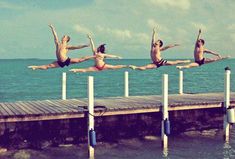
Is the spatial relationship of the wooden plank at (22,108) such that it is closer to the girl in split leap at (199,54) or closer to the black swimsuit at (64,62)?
the black swimsuit at (64,62)

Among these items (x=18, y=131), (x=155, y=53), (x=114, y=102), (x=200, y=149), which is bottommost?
(x=200, y=149)

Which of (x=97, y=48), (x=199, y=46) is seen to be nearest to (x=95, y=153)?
(x=97, y=48)

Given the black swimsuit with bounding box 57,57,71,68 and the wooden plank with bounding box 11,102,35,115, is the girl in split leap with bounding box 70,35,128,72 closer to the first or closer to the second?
the black swimsuit with bounding box 57,57,71,68

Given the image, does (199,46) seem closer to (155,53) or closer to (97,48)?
(155,53)

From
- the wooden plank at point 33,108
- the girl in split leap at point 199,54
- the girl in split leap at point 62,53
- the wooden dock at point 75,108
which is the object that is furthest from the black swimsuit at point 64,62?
the girl in split leap at point 199,54

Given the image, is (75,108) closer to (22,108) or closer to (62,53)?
(22,108)

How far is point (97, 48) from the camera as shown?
579 inches

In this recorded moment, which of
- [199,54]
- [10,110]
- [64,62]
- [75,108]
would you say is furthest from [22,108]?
[199,54]

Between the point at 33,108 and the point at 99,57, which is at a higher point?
the point at 99,57

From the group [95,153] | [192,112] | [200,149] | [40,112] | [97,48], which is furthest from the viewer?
[192,112]

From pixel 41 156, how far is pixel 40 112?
7.28ft

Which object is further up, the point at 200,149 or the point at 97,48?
the point at 97,48

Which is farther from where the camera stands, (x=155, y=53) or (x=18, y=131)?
(x=18, y=131)

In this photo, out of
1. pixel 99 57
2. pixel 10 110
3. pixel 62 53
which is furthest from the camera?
pixel 10 110
